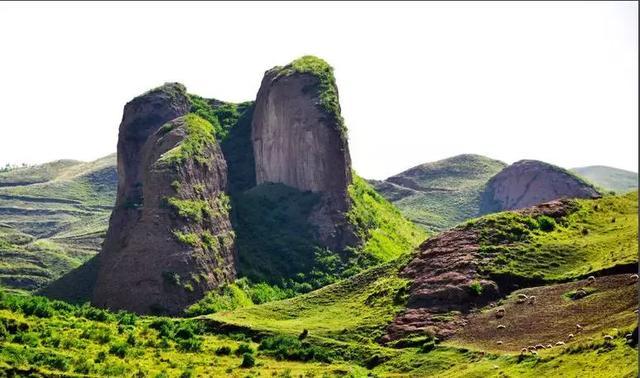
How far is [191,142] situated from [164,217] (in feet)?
61.5

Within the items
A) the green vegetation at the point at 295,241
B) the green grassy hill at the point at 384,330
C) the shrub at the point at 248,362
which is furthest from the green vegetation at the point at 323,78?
the shrub at the point at 248,362

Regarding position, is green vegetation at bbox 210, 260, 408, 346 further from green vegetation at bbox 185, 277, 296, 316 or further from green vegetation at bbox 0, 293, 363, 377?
green vegetation at bbox 185, 277, 296, 316

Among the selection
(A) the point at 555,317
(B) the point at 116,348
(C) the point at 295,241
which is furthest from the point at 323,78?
(A) the point at 555,317

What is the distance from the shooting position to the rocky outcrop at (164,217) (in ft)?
317

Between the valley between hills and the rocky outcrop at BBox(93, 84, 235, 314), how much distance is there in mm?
247

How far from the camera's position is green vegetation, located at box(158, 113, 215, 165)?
113 metres

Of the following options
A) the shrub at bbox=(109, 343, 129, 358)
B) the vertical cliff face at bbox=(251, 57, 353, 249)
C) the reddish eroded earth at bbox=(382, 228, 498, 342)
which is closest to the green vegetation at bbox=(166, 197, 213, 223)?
the vertical cliff face at bbox=(251, 57, 353, 249)

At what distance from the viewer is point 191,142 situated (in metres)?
119

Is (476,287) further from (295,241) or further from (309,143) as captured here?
(309,143)

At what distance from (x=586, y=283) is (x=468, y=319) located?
9956 mm

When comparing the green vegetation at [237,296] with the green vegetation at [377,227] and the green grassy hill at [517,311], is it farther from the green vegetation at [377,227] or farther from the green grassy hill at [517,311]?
the green vegetation at [377,227]

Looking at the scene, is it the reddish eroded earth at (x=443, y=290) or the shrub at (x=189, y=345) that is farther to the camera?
the reddish eroded earth at (x=443, y=290)

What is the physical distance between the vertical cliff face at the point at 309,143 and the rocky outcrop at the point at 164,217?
967 centimetres

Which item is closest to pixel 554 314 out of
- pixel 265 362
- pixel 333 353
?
pixel 333 353
